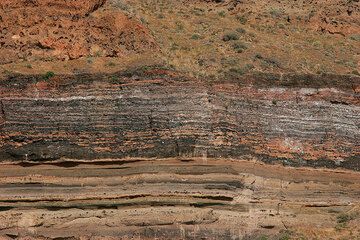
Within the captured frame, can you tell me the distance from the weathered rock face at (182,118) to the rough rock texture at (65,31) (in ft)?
5.50

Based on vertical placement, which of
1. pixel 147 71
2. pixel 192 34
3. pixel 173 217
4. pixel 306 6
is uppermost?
pixel 306 6

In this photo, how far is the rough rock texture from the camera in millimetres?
22422

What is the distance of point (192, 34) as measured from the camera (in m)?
25.7

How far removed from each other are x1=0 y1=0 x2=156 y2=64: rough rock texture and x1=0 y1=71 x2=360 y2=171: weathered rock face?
5.50 feet

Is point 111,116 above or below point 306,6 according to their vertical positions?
below

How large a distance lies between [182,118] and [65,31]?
511 cm

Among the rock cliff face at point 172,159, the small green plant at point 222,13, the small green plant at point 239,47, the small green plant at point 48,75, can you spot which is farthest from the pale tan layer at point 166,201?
the small green plant at point 222,13

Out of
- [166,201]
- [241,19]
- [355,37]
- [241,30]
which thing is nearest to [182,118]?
[166,201]

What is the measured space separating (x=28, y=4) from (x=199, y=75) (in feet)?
21.1

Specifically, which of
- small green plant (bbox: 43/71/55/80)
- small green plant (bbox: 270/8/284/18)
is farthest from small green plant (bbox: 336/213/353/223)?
small green plant (bbox: 43/71/55/80)

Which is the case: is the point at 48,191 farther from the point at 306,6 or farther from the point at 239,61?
the point at 306,6

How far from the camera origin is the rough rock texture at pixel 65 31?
73.6 feet

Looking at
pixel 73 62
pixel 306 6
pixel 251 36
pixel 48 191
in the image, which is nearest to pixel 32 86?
pixel 73 62

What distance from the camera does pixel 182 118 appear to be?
2197cm
